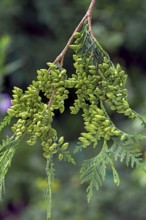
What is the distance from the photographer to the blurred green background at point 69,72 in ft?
12.5

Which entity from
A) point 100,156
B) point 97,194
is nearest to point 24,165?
point 97,194

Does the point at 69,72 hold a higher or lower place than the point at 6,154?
higher

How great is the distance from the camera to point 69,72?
5.72 metres

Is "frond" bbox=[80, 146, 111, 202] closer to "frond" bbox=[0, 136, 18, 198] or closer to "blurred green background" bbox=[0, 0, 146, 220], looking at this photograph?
"frond" bbox=[0, 136, 18, 198]

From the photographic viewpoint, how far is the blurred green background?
12.5 feet

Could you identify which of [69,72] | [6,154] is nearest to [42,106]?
[6,154]

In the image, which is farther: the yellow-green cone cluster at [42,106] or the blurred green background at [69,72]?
the blurred green background at [69,72]

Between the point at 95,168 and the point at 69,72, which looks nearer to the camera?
the point at 95,168

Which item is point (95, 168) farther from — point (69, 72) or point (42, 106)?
point (69, 72)

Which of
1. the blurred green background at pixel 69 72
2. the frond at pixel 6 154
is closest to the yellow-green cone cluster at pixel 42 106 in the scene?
the frond at pixel 6 154

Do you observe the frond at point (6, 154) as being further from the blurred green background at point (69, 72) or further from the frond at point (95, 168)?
the blurred green background at point (69, 72)

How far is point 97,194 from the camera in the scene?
3871 millimetres

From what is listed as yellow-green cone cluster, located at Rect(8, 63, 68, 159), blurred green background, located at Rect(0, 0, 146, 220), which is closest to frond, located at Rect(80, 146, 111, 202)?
yellow-green cone cluster, located at Rect(8, 63, 68, 159)

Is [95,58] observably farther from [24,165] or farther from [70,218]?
[24,165]
